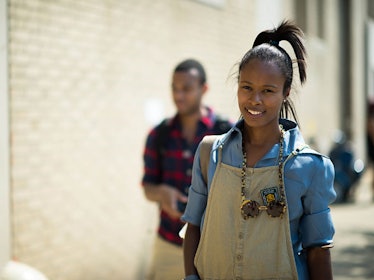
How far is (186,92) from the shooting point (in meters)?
4.02

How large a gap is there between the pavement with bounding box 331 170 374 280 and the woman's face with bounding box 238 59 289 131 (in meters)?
4.40

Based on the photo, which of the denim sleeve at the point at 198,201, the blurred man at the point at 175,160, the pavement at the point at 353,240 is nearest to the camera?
the denim sleeve at the point at 198,201

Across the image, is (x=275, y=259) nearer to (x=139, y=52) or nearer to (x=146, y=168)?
(x=146, y=168)

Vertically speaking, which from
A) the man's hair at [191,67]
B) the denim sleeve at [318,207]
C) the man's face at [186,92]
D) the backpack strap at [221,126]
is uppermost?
the man's hair at [191,67]

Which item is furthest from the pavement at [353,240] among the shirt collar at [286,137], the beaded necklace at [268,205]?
the beaded necklace at [268,205]

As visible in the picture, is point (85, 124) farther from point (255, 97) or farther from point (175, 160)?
point (255, 97)

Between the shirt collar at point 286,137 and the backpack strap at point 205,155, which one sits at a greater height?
the shirt collar at point 286,137

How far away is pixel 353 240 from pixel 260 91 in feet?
20.7

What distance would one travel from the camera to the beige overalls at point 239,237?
2.19 m

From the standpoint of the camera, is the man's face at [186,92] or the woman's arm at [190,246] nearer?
the woman's arm at [190,246]

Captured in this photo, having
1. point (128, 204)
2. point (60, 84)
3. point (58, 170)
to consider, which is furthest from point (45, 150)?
point (128, 204)

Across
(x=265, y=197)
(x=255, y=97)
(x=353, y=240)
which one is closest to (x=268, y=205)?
(x=265, y=197)

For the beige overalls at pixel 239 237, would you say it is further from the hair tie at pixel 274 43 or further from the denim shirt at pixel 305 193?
the hair tie at pixel 274 43

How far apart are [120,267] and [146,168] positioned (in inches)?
106
